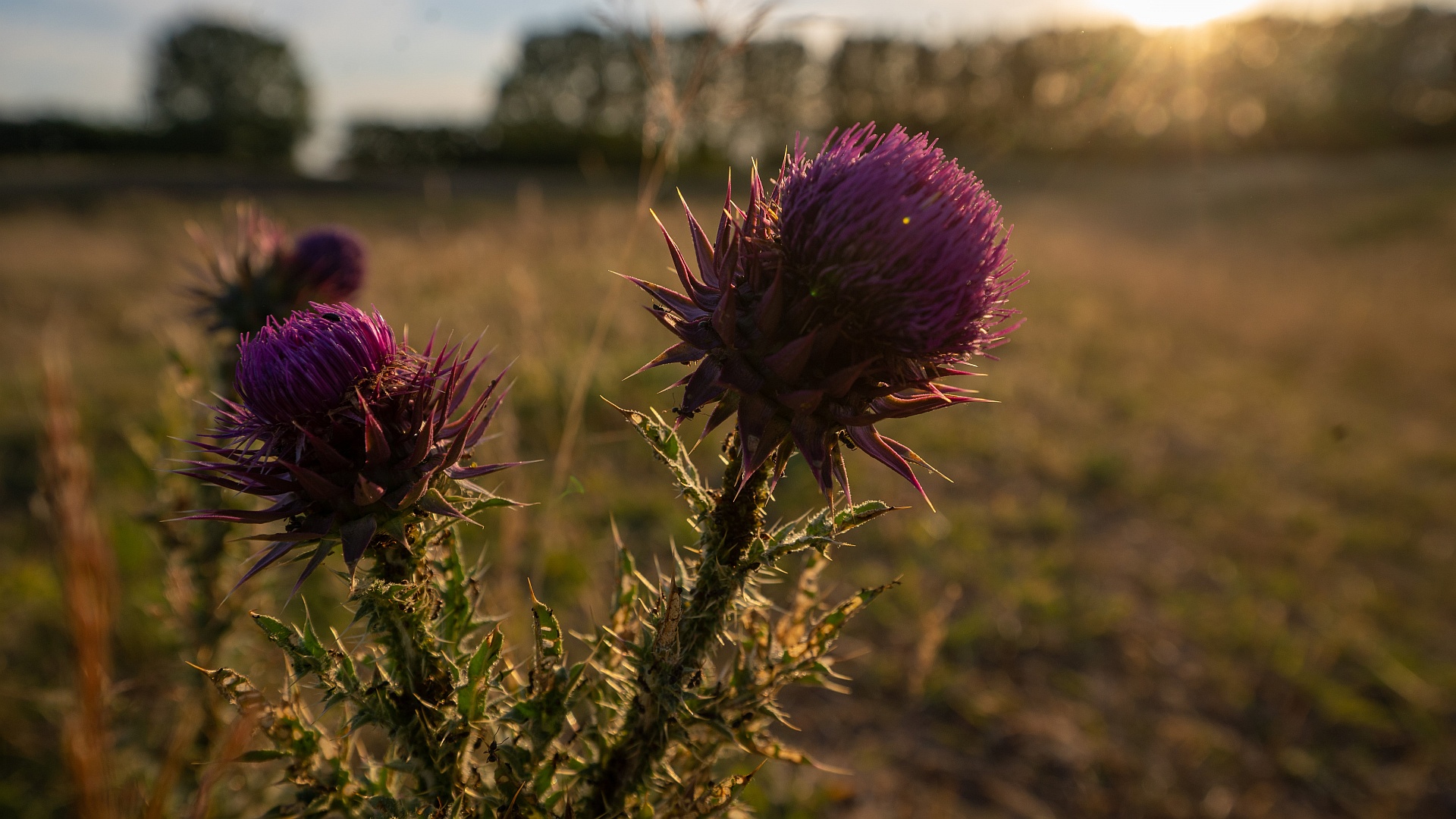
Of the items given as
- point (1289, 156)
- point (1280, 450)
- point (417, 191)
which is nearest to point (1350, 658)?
point (1280, 450)

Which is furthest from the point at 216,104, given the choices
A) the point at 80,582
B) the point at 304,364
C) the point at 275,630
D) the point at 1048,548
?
the point at 275,630

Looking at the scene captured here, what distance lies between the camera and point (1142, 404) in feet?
36.0

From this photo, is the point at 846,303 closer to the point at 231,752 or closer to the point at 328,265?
the point at 231,752

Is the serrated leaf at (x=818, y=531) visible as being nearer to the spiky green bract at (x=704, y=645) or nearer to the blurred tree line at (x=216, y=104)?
the spiky green bract at (x=704, y=645)

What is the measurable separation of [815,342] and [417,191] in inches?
1592

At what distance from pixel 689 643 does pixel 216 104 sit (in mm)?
65646

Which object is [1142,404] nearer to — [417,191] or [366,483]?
[366,483]

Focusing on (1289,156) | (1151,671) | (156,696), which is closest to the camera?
(156,696)

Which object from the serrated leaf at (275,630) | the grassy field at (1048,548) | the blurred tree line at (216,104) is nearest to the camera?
the serrated leaf at (275,630)

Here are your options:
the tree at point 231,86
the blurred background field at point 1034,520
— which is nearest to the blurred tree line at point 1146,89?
the tree at point 231,86

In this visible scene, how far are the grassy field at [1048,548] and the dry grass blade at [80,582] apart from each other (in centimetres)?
41

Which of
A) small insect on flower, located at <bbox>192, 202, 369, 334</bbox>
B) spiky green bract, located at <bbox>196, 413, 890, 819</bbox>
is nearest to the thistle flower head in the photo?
spiky green bract, located at <bbox>196, 413, 890, 819</bbox>

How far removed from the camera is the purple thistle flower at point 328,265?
3.75m

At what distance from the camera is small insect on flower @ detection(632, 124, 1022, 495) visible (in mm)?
1959
